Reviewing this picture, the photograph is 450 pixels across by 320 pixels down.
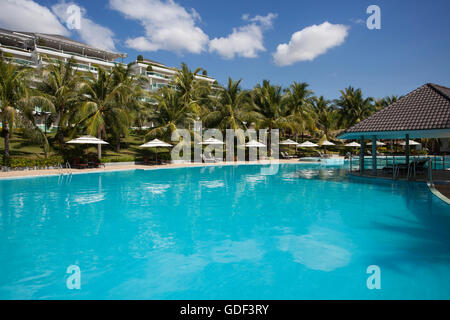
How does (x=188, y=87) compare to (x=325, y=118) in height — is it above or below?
above

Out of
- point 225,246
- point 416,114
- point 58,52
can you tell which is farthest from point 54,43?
point 225,246

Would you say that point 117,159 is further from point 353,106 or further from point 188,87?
point 353,106

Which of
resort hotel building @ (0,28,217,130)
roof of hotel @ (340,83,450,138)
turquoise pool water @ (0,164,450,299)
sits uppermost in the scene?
resort hotel building @ (0,28,217,130)

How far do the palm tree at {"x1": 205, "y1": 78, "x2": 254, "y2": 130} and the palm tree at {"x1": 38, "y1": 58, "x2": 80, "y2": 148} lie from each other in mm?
12845

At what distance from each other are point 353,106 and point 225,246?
148 ft

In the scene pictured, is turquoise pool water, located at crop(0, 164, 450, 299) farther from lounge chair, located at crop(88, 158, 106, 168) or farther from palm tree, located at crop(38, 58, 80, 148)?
palm tree, located at crop(38, 58, 80, 148)

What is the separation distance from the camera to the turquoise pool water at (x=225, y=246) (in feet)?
14.2

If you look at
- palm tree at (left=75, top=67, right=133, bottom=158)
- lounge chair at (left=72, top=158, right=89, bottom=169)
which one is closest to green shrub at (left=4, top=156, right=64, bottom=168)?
lounge chair at (left=72, top=158, right=89, bottom=169)

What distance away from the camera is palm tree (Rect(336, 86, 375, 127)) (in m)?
44.7

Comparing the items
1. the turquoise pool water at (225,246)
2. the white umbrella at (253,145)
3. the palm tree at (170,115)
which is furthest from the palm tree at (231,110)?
the turquoise pool water at (225,246)

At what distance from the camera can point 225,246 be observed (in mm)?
6031

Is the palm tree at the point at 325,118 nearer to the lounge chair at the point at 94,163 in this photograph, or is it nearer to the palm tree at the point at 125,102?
the palm tree at the point at 125,102
